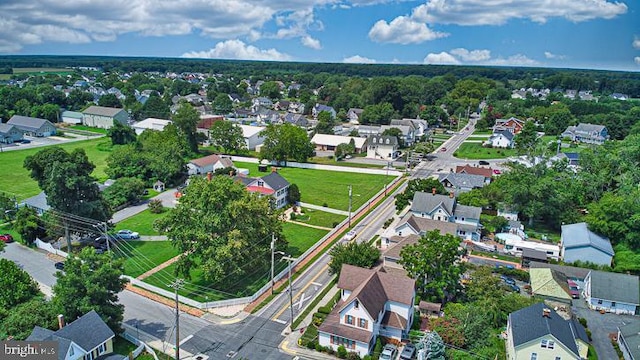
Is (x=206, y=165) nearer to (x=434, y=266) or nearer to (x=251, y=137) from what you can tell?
(x=251, y=137)

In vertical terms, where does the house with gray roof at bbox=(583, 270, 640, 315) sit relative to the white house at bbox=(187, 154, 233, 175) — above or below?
below

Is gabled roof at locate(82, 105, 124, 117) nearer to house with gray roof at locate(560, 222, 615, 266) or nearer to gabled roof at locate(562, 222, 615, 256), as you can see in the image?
gabled roof at locate(562, 222, 615, 256)

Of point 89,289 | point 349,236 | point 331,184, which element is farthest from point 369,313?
point 331,184

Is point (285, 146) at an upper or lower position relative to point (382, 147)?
upper

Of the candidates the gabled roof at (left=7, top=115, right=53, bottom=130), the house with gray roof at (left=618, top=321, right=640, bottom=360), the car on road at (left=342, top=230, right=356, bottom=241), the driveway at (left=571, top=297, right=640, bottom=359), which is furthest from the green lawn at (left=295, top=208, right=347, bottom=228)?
the gabled roof at (left=7, top=115, right=53, bottom=130)

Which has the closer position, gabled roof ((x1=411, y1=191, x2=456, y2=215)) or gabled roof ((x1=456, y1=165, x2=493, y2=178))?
gabled roof ((x1=411, y1=191, x2=456, y2=215))

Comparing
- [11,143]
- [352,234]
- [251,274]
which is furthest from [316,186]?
[11,143]

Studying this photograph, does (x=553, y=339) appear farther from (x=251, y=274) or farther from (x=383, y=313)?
(x=251, y=274)

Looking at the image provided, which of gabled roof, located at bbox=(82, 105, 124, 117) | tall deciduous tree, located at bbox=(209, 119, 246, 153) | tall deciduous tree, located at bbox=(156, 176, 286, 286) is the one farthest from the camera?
gabled roof, located at bbox=(82, 105, 124, 117)
